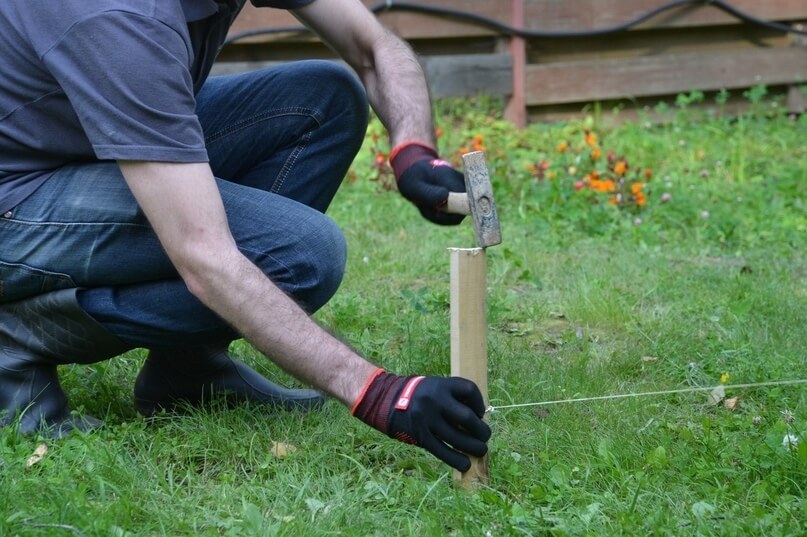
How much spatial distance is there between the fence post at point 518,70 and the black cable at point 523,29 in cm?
6

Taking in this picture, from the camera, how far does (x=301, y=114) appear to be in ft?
8.95

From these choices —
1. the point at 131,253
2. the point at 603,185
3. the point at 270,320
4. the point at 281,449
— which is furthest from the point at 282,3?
the point at 603,185

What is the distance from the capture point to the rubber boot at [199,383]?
104 inches

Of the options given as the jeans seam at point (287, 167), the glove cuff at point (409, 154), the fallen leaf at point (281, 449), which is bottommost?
the fallen leaf at point (281, 449)

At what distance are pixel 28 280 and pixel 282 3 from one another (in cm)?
96

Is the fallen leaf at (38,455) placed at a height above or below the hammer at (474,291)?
below

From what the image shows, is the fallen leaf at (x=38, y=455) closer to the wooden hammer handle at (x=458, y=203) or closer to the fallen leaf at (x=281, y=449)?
the fallen leaf at (x=281, y=449)

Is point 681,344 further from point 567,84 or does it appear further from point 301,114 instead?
point 567,84

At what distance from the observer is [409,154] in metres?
2.46

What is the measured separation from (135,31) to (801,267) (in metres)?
2.96

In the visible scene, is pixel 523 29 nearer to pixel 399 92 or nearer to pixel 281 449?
pixel 399 92

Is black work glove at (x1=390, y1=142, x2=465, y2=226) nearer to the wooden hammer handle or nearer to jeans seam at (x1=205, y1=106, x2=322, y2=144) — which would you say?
the wooden hammer handle

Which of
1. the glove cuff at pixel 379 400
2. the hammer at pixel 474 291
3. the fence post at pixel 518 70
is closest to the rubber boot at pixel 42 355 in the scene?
the glove cuff at pixel 379 400

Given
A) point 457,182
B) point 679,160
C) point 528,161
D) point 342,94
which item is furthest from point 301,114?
point 679,160
